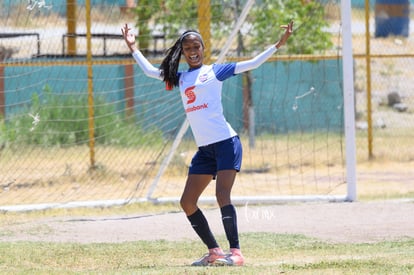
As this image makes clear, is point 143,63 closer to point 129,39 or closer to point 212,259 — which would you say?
point 129,39

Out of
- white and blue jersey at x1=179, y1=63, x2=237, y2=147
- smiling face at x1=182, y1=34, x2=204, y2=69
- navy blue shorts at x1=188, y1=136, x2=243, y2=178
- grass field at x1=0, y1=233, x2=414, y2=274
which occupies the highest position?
smiling face at x1=182, y1=34, x2=204, y2=69

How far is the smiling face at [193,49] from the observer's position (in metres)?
8.74

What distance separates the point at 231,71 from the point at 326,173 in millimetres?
8433

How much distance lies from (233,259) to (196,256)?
38.5 inches

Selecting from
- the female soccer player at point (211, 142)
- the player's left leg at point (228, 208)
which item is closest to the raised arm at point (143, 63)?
the female soccer player at point (211, 142)

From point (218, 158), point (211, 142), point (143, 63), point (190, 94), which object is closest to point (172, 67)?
point (143, 63)

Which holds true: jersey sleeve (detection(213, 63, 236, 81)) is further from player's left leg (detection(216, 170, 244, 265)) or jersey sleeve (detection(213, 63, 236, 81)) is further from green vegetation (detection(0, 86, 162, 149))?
green vegetation (detection(0, 86, 162, 149))

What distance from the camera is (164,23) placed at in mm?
17438

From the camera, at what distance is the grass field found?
26.2 ft

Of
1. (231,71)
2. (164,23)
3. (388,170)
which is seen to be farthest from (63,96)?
(231,71)

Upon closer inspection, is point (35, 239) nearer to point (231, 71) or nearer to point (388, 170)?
point (231, 71)

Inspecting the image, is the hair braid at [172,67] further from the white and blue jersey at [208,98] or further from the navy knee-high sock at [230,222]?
the navy knee-high sock at [230,222]

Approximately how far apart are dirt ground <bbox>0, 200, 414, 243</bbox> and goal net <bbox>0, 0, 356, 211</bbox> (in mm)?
750

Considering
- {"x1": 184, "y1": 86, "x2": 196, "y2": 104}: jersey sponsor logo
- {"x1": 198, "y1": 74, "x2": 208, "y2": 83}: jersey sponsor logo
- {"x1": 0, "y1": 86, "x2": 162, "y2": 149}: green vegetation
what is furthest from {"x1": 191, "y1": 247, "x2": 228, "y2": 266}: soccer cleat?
{"x1": 0, "y1": 86, "x2": 162, "y2": 149}: green vegetation
